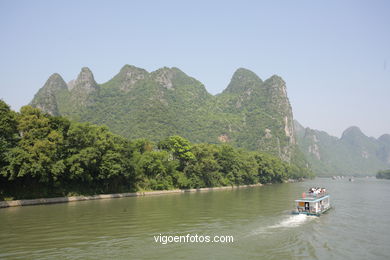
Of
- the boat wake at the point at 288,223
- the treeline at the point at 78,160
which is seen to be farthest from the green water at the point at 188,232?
the treeline at the point at 78,160

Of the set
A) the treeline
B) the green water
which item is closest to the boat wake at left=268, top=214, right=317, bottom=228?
the green water

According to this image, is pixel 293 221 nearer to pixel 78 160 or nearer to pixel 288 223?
pixel 288 223

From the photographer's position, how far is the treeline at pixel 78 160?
46.9m

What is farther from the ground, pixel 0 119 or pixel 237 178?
pixel 0 119

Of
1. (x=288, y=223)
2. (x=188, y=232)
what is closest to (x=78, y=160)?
(x=188, y=232)

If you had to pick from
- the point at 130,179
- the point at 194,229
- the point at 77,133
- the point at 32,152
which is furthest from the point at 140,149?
the point at 194,229

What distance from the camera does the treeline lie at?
154 ft

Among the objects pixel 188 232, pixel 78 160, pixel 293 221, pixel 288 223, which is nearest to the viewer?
pixel 188 232

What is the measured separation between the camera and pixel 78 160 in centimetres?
5422

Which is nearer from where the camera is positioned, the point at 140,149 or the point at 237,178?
the point at 140,149

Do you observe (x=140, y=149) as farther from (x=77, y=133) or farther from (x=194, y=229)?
(x=194, y=229)

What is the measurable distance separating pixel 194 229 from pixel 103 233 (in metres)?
7.93

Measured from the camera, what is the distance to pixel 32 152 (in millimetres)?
47000

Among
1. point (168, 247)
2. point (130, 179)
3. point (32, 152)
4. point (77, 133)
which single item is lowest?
point (168, 247)
